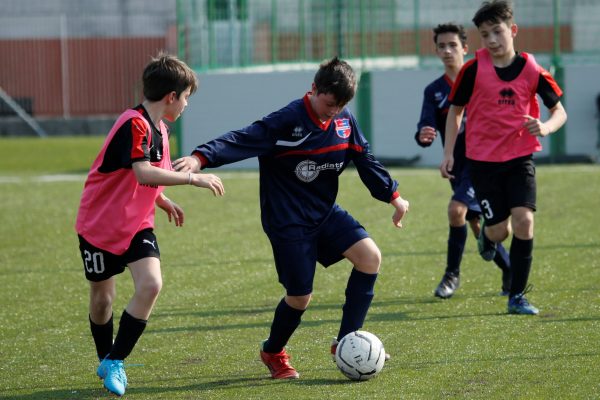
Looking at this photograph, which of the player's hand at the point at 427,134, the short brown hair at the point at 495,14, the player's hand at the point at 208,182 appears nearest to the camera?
the player's hand at the point at 208,182

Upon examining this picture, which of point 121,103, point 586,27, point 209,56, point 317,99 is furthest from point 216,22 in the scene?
point 317,99

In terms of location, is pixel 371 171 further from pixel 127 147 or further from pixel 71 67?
pixel 71 67

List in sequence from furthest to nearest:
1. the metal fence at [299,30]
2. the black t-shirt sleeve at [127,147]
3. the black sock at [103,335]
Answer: the metal fence at [299,30] → the black sock at [103,335] → the black t-shirt sleeve at [127,147]

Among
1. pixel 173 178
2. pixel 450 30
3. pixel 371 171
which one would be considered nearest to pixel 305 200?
pixel 371 171

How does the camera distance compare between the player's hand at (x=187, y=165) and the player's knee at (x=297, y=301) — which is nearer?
the player's hand at (x=187, y=165)

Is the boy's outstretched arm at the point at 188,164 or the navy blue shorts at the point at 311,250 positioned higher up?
the boy's outstretched arm at the point at 188,164

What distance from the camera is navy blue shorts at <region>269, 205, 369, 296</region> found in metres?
5.13

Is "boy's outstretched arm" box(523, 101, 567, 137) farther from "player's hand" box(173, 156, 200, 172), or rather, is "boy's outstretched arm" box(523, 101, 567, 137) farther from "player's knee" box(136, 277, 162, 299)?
"player's knee" box(136, 277, 162, 299)

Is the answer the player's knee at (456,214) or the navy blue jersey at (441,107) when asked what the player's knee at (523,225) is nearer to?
the player's knee at (456,214)

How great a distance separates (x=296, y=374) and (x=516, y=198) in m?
2.05

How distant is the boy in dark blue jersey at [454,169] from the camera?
7.36 metres

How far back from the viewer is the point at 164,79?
5008 millimetres

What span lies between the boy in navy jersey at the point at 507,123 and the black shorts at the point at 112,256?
2.43 meters

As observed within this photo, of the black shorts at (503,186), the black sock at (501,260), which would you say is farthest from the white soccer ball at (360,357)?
the black sock at (501,260)
